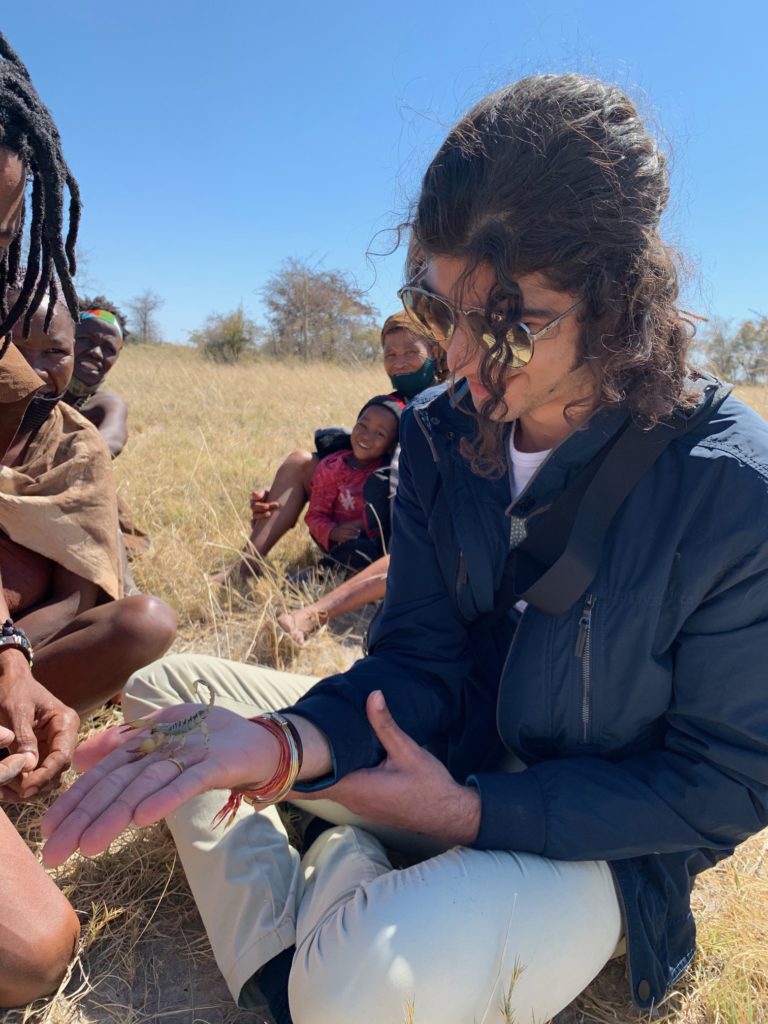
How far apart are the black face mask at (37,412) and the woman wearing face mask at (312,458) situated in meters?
1.61

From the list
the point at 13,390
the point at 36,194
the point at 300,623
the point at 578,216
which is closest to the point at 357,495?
the point at 300,623

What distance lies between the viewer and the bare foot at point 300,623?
2.97 metres

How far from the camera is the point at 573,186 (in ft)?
4.34

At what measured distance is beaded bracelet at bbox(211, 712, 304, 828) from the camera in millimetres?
1384

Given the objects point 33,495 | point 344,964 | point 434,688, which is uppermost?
point 33,495

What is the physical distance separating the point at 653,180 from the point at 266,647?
2.15 m

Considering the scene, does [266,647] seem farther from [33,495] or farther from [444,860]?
[444,860]

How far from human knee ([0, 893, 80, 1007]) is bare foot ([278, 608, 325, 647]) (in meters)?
1.51

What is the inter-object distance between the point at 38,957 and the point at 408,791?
2.45 ft

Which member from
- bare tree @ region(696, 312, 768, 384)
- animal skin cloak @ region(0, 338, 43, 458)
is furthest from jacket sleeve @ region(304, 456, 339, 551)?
bare tree @ region(696, 312, 768, 384)

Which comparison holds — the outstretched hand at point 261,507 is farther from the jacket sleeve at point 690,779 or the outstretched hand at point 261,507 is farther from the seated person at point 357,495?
the jacket sleeve at point 690,779

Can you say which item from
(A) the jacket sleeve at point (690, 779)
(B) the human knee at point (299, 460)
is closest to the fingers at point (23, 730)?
(A) the jacket sleeve at point (690, 779)

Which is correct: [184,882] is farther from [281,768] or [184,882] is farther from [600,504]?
[600,504]

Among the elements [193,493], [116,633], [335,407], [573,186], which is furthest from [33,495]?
[335,407]
